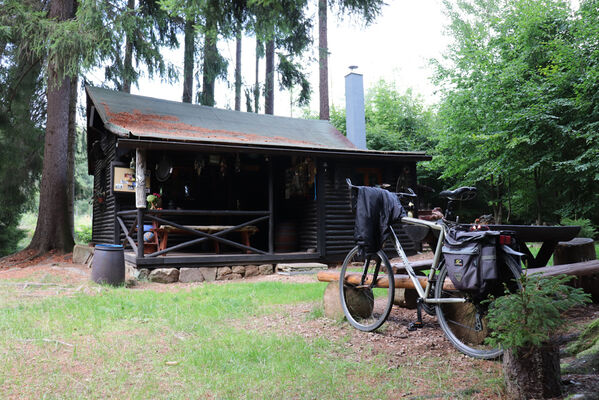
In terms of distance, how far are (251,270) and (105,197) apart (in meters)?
5.56

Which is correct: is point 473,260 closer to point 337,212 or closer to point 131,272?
point 131,272

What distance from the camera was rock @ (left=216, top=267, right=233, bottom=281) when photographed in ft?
29.0

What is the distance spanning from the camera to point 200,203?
11383 millimetres

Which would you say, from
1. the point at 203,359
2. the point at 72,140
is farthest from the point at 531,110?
the point at 72,140

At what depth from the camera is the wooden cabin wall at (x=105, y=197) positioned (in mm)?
11078

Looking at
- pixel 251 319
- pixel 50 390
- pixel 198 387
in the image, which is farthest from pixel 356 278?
pixel 50 390

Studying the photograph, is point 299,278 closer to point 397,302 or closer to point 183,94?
point 397,302

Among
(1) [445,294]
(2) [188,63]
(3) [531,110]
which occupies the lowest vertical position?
(1) [445,294]

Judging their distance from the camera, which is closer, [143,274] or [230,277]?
[143,274]

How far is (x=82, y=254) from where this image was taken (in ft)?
37.4

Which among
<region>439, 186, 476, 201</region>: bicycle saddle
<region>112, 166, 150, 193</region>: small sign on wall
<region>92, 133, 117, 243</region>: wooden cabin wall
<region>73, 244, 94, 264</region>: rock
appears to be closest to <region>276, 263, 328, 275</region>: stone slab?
<region>112, 166, 150, 193</region>: small sign on wall

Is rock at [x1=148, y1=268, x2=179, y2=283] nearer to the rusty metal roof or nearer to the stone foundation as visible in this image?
the stone foundation

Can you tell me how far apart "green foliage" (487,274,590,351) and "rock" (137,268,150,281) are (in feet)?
23.3

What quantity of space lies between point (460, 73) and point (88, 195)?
15534 mm
